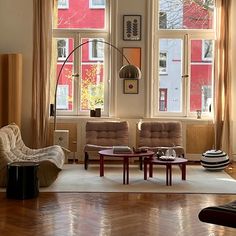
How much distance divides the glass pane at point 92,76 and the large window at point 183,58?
1060 millimetres

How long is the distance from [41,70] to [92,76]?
1.00 m

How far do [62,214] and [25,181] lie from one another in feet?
2.93

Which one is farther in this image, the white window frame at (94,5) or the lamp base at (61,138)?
the white window frame at (94,5)

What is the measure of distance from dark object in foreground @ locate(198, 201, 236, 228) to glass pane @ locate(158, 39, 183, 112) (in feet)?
20.6

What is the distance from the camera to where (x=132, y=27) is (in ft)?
30.7

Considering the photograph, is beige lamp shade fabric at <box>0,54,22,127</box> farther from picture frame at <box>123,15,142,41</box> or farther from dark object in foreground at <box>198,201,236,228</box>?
dark object in foreground at <box>198,201,236,228</box>

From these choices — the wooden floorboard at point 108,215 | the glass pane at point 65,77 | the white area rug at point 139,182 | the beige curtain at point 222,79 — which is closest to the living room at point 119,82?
the beige curtain at point 222,79

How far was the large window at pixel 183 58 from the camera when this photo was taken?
9562 millimetres

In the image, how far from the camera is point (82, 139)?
9375 millimetres

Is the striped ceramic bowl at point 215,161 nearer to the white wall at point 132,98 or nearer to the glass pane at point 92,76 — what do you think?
the white wall at point 132,98

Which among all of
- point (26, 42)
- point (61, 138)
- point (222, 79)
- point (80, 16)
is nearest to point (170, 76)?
point (222, 79)

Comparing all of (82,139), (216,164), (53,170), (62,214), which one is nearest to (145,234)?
(62,214)

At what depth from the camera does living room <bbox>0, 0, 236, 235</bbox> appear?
9.37m

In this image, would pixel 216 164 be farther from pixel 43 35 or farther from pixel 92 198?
pixel 43 35
